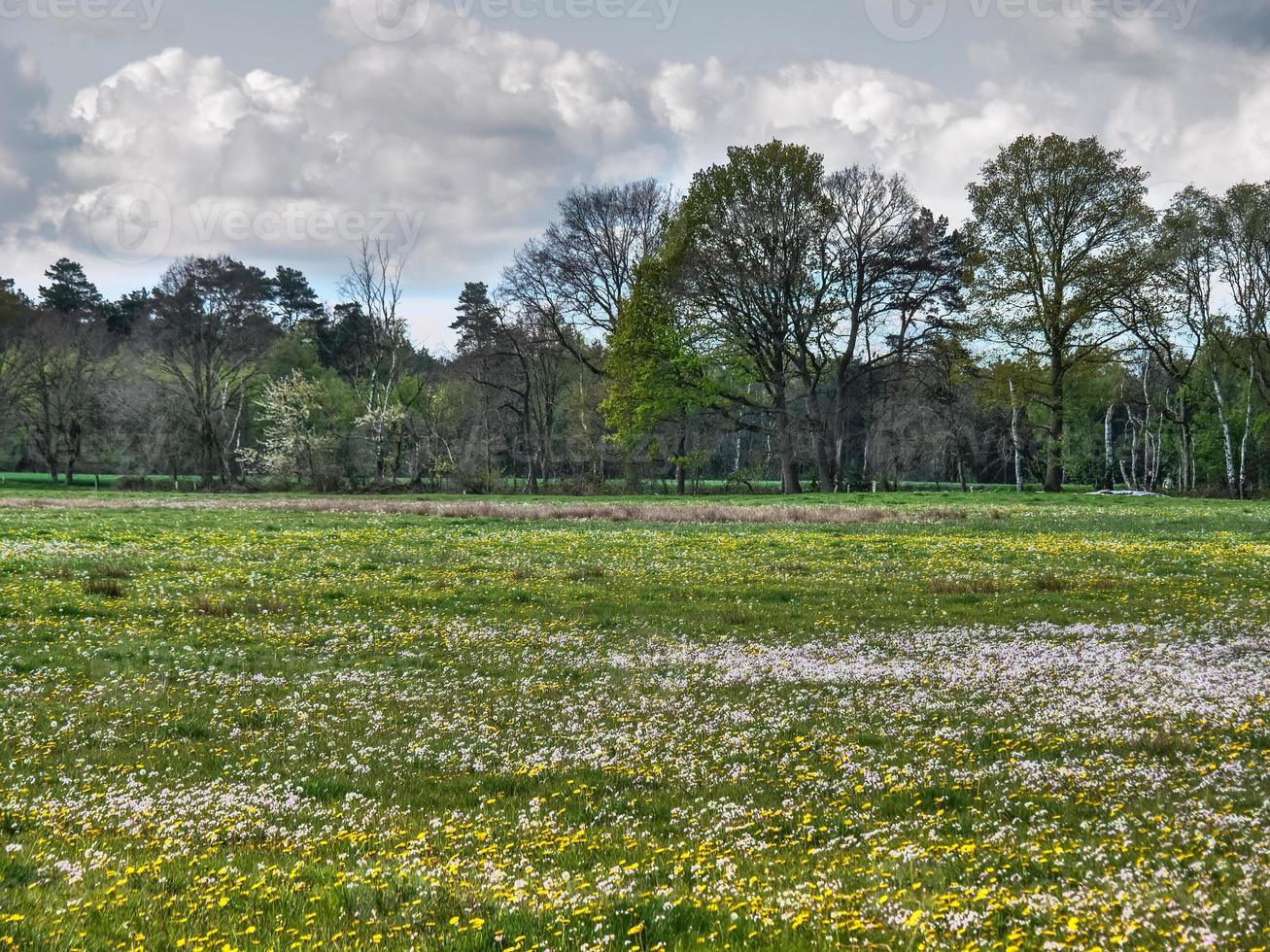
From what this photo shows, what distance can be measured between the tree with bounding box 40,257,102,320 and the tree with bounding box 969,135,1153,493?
335ft

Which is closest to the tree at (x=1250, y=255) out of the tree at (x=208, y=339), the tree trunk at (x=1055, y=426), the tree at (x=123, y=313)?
the tree trunk at (x=1055, y=426)

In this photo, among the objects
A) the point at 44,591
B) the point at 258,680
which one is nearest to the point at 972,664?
the point at 258,680

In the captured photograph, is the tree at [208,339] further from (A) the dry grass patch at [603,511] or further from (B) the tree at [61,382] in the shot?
(A) the dry grass patch at [603,511]

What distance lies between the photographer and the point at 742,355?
59.4 m

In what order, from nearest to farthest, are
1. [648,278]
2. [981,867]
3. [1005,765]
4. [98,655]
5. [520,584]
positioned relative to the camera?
[981,867], [1005,765], [98,655], [520,584], [648,278]

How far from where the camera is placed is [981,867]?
533 centimetres

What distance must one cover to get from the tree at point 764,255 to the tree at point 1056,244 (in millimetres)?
10971

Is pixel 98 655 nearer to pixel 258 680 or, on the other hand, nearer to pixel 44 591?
pixel 258 680

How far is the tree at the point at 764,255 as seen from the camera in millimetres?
54438

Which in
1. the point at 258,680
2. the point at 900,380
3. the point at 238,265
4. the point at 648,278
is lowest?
the point at 258,680

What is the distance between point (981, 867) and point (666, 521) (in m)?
32.7

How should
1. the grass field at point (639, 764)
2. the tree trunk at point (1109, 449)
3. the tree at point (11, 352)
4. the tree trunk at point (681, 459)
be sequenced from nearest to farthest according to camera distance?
1. the grass field at point (639, 764)
2. the tree trunk at point (681, 459)
3. the tree trunk at point (1109, 449)
4. the tree at point (11, 352)

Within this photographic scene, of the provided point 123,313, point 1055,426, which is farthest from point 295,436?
point 1055,426

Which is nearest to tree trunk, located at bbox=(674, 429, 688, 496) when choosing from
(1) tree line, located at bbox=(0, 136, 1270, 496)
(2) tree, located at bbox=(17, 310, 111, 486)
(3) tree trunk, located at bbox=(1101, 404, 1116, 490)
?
(1) tree line, located at bbox=(0, 136, 1270, 496)
